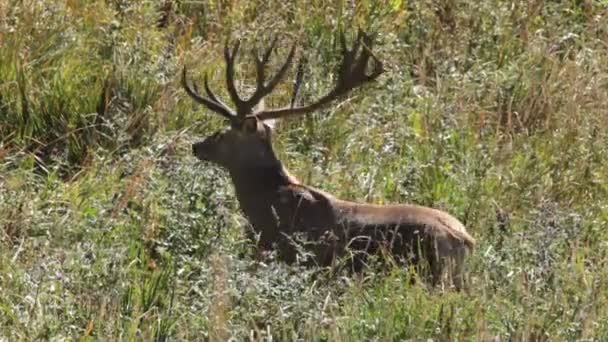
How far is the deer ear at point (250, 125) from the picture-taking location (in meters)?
9.10

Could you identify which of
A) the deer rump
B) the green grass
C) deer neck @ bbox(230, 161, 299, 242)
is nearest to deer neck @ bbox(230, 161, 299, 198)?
deer neck @ bbox(230, 161, 299, 242)

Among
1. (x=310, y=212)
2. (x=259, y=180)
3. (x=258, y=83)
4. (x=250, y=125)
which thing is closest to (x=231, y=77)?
(x=258, y=83)

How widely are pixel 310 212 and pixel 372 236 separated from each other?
1.57 ft

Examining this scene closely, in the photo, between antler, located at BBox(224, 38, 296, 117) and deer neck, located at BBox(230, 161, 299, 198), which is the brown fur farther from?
antler, located at BBox(224, 38, 296, 117)

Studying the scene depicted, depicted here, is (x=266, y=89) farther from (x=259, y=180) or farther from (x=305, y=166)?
(x=305, y=166)

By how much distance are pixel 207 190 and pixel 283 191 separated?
24.7 inches

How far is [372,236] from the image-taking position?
8531mm

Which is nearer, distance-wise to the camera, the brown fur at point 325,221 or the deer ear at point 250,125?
the brown fur at point 325,221

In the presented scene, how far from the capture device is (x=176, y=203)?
8477mm

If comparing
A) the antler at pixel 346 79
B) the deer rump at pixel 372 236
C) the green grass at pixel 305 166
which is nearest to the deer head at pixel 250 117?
the antler at pixel 346 79

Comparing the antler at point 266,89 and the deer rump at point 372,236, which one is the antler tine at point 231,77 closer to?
the antler at point 266,89

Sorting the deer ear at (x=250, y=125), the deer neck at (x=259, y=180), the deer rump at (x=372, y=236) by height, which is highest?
the deer ear at (x=250, y=125)

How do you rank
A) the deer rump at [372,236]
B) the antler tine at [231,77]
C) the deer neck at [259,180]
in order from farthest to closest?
the deer neck at [259,180] → the antler tine at [231,77] → the deer rump at [372,236]

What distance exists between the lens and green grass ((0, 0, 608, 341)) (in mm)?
7348
